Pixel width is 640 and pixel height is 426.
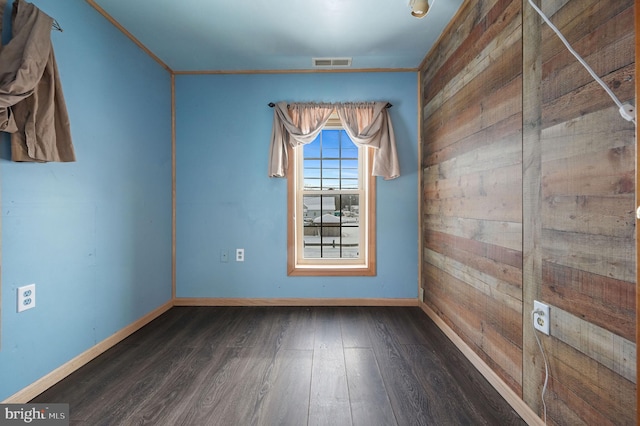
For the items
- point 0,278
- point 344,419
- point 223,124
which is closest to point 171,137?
point 223,124

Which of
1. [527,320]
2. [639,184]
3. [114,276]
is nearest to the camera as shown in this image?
[639,184]

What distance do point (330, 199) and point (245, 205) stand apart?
86 centimetres

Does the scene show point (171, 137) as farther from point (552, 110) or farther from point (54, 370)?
point (552, 110)

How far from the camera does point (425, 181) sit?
2.66 metres

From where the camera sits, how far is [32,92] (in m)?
1.39

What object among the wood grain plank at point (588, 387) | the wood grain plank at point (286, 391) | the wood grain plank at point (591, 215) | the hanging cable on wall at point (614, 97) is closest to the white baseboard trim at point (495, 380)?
the wood grain plank at point (588, 387)

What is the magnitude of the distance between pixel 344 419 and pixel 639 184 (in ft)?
4.59

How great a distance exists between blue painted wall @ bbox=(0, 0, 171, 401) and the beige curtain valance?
107cm

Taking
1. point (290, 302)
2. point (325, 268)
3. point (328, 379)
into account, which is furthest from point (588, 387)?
point (290, 302)

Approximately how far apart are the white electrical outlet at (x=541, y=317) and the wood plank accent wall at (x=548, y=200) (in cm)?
3

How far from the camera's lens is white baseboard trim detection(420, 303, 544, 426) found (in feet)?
4.34

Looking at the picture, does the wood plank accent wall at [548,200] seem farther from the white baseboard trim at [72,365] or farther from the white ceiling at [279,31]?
the white baseboard trim at [72,365]
